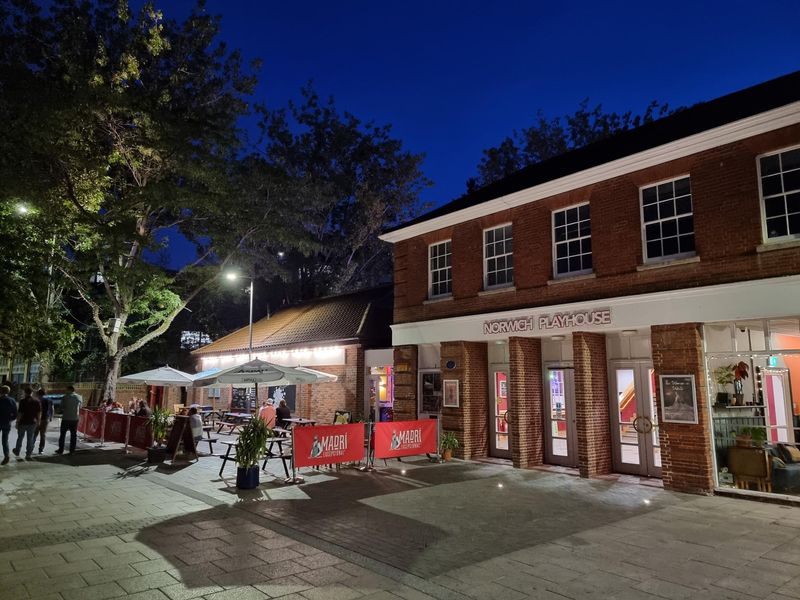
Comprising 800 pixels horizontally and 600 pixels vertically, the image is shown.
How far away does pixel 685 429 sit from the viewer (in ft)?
33.6

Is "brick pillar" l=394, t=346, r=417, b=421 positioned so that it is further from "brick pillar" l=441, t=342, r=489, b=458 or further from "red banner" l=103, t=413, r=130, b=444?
"red banner" l=103, t=413, r=130, b=444

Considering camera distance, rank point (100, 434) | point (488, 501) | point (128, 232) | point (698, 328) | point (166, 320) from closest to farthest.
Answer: point (488, 501), point (698, 328), point (100, 434), point (128, 232), point (166, 320)

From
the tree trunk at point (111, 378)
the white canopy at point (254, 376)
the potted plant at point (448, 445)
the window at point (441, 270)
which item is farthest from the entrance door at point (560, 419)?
the tree trunk at point (111, 378)

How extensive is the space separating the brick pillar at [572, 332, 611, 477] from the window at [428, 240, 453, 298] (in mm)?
4559

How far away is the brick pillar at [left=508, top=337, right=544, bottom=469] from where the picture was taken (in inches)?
517

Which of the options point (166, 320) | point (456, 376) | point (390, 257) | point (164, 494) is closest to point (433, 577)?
point (164, 494)

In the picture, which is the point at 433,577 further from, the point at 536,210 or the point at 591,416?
the point at 536,210

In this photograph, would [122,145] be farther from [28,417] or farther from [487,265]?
[487,265]

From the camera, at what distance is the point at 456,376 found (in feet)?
48.5

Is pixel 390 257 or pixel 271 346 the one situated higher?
pixel 390 257

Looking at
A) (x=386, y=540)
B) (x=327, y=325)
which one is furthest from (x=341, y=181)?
(x=386, y=540)

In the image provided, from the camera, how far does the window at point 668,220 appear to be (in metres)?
10.8

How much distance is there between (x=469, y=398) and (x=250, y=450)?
6429mm

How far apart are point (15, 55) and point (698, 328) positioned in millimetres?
23193
